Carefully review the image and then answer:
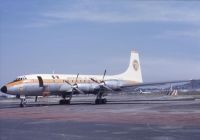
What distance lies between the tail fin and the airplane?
11cm

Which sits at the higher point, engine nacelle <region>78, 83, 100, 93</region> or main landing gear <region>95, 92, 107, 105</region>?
engine nacelle <region>78, 83, 100, 93</region>

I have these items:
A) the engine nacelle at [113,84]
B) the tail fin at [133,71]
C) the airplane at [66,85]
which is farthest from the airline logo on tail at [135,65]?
the engine nacelle at [113,84]

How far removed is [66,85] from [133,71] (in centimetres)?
1255

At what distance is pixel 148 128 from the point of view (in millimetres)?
16453

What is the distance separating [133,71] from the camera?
52.8 metres

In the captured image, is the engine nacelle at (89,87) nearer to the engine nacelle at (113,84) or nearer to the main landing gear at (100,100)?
the main landing gear at (100,100)

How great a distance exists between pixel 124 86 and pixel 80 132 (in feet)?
102

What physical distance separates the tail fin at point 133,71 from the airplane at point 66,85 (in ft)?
0.35

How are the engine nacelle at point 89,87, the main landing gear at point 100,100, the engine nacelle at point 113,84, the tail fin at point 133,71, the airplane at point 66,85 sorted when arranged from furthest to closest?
the tail fin at point 133,71
the engine nacelle at point 113,84
the main landing gear at point 100,100
the engine nacelle at point 89,87
the airplane at point 66,85

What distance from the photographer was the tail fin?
5111cm

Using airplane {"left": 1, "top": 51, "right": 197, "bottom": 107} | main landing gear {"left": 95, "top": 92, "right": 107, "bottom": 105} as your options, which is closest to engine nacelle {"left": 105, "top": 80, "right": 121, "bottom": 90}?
airplane {"left": 1, "top": 51, "right": 197, "bottom": 107}

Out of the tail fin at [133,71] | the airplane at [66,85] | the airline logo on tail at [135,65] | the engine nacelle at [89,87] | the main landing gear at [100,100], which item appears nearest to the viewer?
the airplane at [66,85]

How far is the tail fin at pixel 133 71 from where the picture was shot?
168ft

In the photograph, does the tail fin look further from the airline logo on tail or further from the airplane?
the airplane
